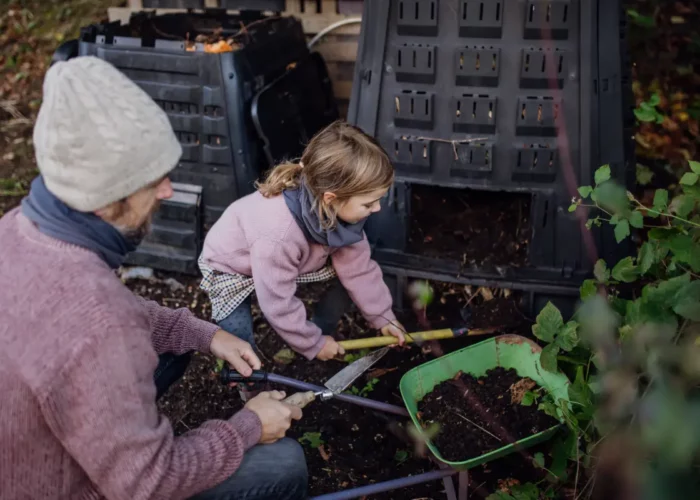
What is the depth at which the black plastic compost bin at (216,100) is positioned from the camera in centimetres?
346

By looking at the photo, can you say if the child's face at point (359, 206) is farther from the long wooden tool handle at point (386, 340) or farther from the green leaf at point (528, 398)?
the green leaf at point (528, 398)

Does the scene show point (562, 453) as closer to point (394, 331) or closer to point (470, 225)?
point (394, 331)

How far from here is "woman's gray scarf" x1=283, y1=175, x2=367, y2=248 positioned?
2.60m

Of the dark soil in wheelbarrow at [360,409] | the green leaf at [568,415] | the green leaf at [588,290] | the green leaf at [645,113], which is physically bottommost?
the dark soil in wheelbarrow at [360,409]

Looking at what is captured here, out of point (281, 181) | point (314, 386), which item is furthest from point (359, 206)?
point (314, 386)

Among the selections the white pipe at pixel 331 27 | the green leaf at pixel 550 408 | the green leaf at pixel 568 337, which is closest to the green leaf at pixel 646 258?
the green leaf at pixel 568 337

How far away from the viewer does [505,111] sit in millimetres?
3061

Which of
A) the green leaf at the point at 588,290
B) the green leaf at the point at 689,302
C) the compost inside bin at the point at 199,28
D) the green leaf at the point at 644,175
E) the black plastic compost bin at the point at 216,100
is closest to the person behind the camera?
the green leaf at the point at 689,302

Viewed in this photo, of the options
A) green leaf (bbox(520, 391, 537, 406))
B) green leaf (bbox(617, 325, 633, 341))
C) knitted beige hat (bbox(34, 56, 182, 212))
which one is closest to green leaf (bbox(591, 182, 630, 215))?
green leaf (bbox(617, 325, 633, 341))

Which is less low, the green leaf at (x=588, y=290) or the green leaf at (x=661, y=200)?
the green leaf at (x=661, y=200)

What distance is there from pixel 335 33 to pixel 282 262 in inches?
85.3

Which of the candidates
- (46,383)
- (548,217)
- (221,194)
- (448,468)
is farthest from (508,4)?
(46,383)

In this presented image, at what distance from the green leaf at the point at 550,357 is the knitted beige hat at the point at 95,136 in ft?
4.26

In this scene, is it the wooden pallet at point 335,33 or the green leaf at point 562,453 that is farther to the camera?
the wooden pallet at point 335,33
